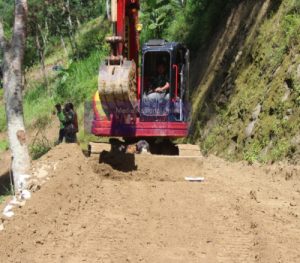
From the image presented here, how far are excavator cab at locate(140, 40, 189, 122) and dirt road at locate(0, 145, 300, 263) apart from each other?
1.86m

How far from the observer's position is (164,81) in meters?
13.7

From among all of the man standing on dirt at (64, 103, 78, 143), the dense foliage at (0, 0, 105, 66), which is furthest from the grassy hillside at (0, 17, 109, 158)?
the man standing on dirt at (64, 103, 78, 143)

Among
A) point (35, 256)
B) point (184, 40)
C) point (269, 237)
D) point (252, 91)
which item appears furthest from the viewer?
point (184, 40)

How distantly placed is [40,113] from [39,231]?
27.3 metres

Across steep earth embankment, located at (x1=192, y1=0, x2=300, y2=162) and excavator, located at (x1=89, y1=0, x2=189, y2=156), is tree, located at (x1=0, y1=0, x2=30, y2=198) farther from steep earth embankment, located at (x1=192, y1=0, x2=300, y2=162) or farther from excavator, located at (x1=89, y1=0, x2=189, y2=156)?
steep earth embankment, located at (x1=192, y1=0, x2=300, y2=162)

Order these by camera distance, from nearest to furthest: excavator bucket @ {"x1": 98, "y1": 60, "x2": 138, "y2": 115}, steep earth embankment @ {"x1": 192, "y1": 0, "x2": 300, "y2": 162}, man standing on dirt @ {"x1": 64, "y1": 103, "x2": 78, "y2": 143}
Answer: excavator bucket @ {"x1": 98, "y1": 60, "x2": 138, "y2": 115} < steep earth embankment @ {"x1": 192, "y1": 0, "x2": 300, "y2": 162} < man standing on dirt @ {"x1": 64, "y1": 103, "x2": 78, "y2": 143}

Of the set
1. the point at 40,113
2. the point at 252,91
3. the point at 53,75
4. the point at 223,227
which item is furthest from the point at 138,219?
the point at 53,75

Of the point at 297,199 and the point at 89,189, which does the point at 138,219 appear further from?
the point at 297,199

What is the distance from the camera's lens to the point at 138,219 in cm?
858

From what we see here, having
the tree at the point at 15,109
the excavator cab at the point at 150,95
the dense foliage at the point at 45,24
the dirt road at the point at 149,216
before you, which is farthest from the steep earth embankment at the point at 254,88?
the dense foliage at the point at 45,24

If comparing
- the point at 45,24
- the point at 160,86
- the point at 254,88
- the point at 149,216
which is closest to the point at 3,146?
the point at 45,24

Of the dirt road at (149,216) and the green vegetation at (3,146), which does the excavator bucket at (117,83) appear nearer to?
the dirt road at (149,216)

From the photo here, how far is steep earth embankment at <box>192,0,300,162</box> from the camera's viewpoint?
46.3 ft

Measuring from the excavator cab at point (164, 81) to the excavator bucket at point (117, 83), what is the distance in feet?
8.73
